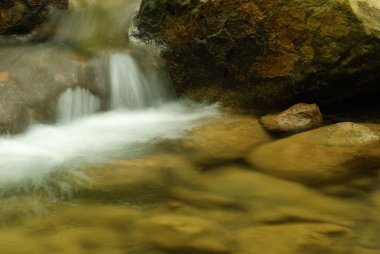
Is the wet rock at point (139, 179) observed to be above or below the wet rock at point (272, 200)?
above

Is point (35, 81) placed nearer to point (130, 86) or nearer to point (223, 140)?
point (130, 86)

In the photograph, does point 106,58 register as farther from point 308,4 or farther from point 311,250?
point 311,250

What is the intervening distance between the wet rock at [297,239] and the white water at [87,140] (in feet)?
6.87

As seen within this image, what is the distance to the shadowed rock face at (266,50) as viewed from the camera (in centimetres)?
591

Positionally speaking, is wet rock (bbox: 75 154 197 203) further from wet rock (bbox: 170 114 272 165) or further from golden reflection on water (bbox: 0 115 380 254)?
wet rock (bbox: 170 114 272 165)

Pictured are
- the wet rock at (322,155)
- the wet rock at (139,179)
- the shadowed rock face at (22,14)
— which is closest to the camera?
the wet rock at (139,179)

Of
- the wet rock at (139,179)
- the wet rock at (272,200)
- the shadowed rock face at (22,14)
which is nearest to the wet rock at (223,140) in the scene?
the wet rock at (139,179)

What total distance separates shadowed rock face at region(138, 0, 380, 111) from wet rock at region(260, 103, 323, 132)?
360 millimetres

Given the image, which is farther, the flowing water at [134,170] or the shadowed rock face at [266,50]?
the shadowed rock face at [266,50]

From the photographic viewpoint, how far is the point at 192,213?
3619 millimetres

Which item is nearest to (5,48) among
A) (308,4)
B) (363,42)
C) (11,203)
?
(11,203)

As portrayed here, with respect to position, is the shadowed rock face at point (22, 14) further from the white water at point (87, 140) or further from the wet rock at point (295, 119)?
the wet rock at point (295, 119)

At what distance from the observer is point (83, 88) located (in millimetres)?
6406

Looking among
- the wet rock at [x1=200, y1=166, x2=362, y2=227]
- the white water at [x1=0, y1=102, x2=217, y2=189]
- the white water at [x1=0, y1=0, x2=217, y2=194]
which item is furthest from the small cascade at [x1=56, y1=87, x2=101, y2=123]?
the wet rock at [x1=200, y1=166, x2=362, y2=227]
